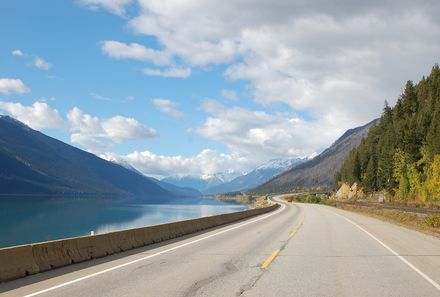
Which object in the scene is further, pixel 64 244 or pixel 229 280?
pixel 64 244

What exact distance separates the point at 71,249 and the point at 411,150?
266 feet

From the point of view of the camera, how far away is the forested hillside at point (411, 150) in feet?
244

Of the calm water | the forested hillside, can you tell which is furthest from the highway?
the forested hillside

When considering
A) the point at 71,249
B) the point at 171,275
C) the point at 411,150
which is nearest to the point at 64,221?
the point at 411,150

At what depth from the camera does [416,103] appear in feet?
342

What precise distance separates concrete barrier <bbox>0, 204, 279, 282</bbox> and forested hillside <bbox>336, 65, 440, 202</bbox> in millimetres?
60160

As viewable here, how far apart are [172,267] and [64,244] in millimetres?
3219

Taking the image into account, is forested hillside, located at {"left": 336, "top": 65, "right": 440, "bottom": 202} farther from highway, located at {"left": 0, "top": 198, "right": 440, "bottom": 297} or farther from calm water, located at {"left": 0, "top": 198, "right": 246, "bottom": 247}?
highway, located at {"left": 0, "top": 198, "right": 440, "bottom": 297}

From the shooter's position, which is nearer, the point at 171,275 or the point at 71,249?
the point at 171,275

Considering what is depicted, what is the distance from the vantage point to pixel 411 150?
85000mm

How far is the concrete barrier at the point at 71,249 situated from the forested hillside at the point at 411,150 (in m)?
60.2

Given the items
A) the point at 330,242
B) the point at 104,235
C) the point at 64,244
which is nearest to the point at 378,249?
the point at 330,242

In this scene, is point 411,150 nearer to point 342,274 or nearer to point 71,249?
point 342,274

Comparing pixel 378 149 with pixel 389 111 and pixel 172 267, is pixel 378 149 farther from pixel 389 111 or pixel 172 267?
pixel 172 267
